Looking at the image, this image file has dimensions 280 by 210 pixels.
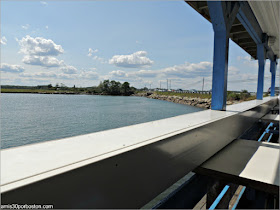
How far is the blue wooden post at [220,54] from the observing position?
86.8 inches

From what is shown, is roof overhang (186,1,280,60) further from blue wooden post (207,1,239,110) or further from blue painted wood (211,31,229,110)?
blue painted wood (211,31,229,110)

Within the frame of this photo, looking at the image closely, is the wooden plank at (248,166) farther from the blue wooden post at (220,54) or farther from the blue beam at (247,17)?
the blue beam at (247,17)

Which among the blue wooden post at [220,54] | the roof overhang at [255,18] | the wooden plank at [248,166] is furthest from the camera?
the roof overhang at [255,18]

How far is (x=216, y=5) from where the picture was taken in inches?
80.7

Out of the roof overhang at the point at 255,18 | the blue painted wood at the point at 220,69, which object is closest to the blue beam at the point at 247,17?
the roof overhang at the point at 255,18

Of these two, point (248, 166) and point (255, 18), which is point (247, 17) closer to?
point (255, 18)

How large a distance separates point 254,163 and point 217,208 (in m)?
0.44

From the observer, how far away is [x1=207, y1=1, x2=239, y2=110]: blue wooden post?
7.23 feet

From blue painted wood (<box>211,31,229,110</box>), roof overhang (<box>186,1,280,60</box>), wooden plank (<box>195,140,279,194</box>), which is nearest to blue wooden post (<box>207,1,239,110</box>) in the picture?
blue painted wood (<box>211,31,229,110</box>)

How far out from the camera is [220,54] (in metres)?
2.31

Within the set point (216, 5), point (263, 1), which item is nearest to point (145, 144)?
point (216, 5)

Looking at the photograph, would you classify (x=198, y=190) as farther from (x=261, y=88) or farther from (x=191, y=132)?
(x=261, y=88)

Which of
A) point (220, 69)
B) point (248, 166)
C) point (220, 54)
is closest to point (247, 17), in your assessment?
point (220, 54)

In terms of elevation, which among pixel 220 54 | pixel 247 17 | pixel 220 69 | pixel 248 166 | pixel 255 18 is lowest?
pixel 248 166
